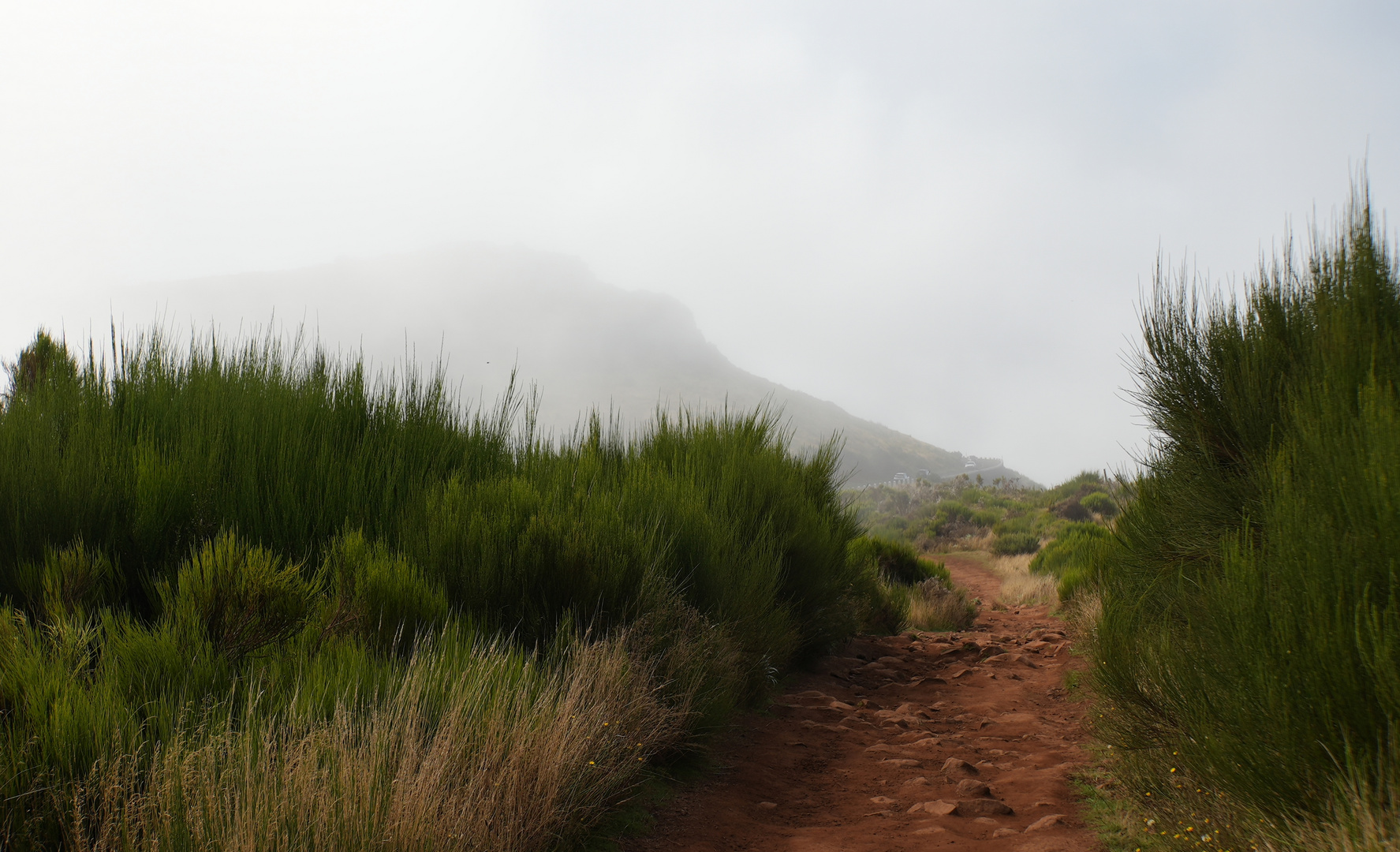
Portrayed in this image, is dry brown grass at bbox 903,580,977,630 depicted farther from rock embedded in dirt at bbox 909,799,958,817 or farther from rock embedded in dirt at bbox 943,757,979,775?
rock embedded in dirt at bbox 909,799,958,817

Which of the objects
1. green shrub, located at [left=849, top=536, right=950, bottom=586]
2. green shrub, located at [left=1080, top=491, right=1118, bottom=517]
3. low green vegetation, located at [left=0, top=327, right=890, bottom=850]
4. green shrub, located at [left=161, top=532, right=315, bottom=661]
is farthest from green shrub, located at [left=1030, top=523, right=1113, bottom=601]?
green shrub, located at [left=161, top=532, right=315, bottom=661]

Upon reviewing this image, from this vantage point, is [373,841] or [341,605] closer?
[373,841]

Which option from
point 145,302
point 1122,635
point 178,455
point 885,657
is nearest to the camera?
point 1122,635

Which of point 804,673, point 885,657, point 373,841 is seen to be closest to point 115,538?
point 373,841

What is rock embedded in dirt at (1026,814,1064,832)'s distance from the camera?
3.65 meters

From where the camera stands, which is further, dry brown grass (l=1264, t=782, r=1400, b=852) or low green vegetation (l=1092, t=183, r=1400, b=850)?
low green vegetation (l=1092, t=183, r=1400, b=850)

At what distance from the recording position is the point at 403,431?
7.25m

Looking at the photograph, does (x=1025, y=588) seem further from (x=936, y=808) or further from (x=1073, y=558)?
(x=936, y=808)

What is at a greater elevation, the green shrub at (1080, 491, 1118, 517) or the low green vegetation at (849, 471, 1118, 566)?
the green shrub at (1080, 491, 1118, 517)

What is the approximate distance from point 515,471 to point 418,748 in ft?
16.3

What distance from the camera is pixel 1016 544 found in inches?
949

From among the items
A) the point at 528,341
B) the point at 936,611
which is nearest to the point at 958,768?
the point at 936,611

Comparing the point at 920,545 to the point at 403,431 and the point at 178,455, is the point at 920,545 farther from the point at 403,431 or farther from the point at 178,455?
the point at 178,455

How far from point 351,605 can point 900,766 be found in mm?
3521
